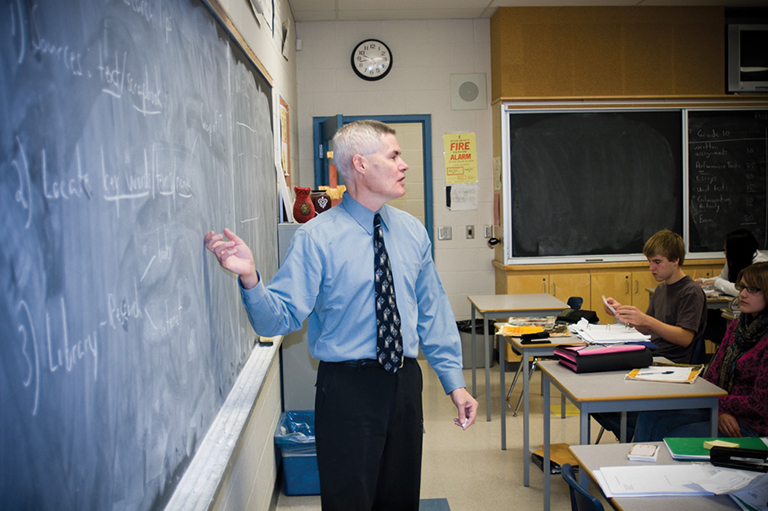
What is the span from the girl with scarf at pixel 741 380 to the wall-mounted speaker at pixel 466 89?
11.8 feet

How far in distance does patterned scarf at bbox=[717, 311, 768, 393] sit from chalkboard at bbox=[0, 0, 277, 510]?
2.06 m

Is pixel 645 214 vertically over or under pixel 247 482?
over

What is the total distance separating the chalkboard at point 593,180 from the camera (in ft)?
18.2

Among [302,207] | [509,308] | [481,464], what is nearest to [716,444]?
[481,464]

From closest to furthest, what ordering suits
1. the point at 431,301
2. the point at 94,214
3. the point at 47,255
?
the point at 47,255, the point at 94,214, the point at 431,301

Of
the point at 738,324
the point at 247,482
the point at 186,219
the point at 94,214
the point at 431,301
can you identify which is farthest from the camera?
the point at 738,324

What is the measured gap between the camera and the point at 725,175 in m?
5.65

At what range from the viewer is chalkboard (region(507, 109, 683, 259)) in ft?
18.2

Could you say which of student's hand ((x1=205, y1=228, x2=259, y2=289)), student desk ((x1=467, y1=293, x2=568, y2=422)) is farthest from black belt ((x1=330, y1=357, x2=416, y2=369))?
student desk ((x1=467, y1=293, x2=568, y2=422))

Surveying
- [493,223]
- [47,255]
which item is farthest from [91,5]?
[493,223]

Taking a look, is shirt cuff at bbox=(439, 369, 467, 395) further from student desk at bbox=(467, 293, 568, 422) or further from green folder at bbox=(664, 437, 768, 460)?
student desk at bbox=(467, 293, 568, 422)

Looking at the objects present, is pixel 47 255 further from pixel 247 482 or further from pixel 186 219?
pixel 247 482

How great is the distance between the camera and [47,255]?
0.76m

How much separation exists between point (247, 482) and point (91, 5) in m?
1.75
